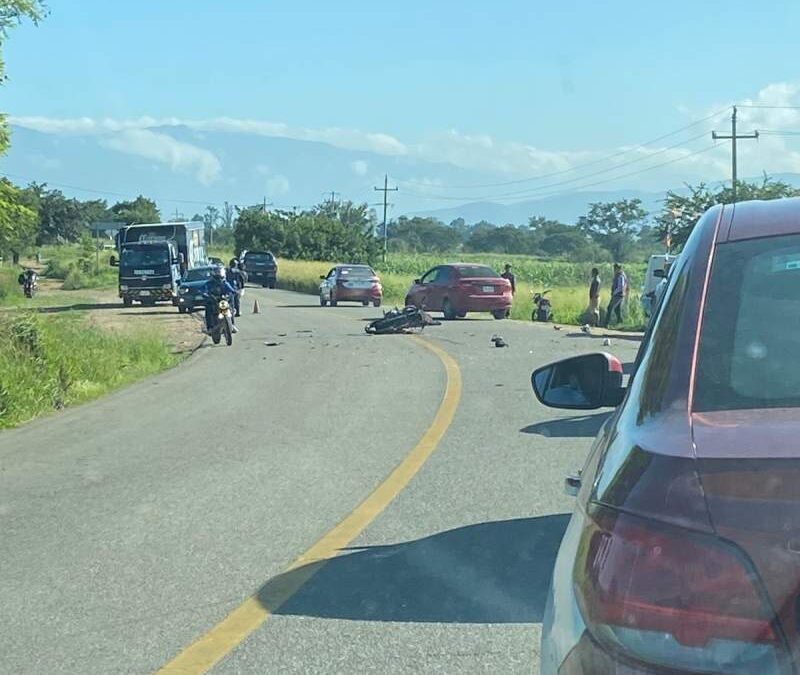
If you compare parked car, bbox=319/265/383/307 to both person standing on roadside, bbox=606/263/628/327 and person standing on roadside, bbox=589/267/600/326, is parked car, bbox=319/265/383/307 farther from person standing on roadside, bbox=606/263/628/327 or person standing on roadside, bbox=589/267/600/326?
person standing on roadside, bbox=606/263/628/327

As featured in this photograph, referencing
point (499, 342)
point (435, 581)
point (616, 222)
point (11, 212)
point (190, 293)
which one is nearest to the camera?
point (435, 581)

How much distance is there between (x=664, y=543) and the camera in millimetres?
2209

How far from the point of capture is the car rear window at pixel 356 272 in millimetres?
40844

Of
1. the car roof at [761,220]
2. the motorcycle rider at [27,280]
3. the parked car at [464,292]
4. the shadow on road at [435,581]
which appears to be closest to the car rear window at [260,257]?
the motorcycle rider at [27,280]

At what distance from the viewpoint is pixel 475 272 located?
32031 millimetres

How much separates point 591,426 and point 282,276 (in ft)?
183

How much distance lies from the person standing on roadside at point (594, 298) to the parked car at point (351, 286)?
10.4m

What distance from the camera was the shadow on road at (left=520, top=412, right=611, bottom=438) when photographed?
36.0 feet

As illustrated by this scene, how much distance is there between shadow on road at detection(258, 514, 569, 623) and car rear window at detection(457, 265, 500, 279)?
81.1ft

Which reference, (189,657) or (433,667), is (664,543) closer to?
(433,667)

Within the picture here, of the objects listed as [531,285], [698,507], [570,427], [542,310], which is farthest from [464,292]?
[698,507]

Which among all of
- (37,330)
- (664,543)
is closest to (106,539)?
(664,543)

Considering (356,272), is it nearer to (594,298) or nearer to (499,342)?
(594,298)

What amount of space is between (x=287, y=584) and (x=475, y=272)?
26240mm
